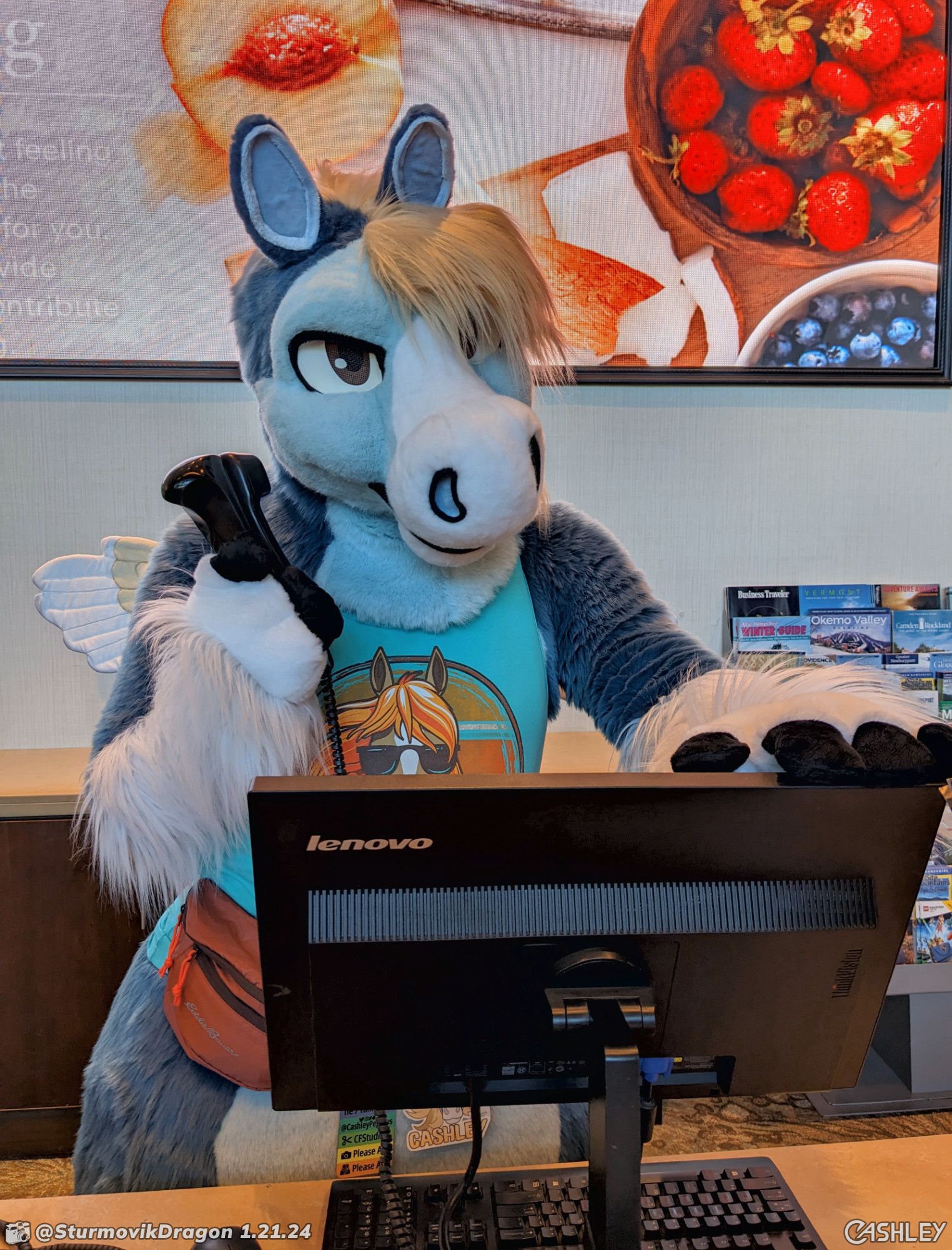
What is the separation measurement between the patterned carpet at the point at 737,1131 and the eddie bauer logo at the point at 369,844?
1429mm

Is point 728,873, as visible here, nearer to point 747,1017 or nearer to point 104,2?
point 747,1017

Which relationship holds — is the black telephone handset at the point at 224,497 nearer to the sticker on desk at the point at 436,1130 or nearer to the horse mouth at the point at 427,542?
the horse mouth at the point at 427,542

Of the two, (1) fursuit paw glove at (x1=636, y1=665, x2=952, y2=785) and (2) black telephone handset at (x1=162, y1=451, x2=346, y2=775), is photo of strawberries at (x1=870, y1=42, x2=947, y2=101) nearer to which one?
(1) fursuit paw glove at (x1=636, y1=665, x2=952, y2=785)

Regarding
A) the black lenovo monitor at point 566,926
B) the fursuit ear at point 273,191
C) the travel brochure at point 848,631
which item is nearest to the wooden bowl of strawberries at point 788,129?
the travel brochure at point 848,631

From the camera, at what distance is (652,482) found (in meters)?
1.91

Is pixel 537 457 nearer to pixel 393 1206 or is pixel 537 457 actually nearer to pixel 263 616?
pixel 263 616

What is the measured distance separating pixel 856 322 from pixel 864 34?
54 cm

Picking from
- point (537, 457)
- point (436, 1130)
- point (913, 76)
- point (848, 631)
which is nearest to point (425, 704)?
point (537, 457)

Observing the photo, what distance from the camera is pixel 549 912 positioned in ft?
1.78

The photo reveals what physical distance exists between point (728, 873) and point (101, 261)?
1.66 m

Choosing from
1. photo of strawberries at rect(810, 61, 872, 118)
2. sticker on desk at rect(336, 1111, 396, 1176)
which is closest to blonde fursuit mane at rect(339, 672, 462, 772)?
sticker on desk at rect(336, 1111, 396, 1176)

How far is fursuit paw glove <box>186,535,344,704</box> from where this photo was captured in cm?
83

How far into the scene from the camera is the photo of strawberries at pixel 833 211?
1.83m

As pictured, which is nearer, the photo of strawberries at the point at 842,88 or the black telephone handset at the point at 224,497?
the black telephone handset at the point at 224,497
